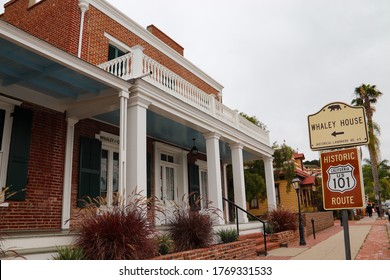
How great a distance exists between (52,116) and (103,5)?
4.45 metres

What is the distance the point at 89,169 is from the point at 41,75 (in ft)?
10.3

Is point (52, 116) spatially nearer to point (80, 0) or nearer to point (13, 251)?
point (80, 0)

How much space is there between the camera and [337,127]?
364 cm

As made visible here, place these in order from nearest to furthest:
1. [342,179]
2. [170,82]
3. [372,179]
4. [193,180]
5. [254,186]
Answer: [342,179]
[170,82]
[193,180]
[254,186]
[372,179]

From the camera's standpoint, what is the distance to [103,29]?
35.3 feet

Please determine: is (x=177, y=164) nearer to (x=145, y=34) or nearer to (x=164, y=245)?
(x=145, y=34)

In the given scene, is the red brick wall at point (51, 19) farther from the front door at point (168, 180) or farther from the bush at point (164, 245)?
the bush at point (164, 245)

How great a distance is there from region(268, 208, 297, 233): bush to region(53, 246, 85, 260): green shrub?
8.98m

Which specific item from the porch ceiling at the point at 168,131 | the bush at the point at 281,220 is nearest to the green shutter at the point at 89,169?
the porch ceiling at the point at 168,131

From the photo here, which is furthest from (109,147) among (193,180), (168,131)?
(193,180)

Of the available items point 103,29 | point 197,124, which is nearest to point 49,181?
point 197,124

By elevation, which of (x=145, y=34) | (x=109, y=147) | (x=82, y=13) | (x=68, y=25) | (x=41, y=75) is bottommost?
(x=109, y=147)

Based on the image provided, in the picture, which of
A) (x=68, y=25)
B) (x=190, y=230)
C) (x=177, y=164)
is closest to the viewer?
(x=190, y=230)

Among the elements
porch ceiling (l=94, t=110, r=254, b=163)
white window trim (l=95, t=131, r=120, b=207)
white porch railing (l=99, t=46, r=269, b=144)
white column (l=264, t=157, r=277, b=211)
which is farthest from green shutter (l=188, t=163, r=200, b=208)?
white window trim (l=95, t=131, r=120, b=207)
